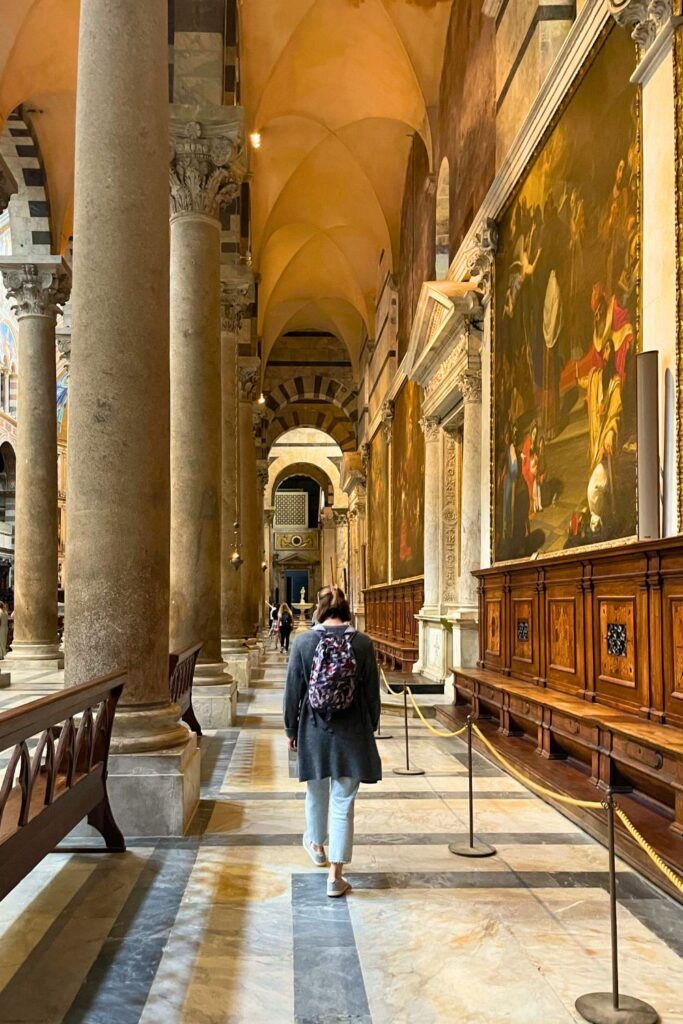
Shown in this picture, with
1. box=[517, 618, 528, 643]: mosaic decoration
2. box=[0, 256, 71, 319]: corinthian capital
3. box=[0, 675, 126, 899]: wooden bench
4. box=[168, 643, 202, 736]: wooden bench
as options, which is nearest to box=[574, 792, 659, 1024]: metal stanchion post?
box=[0, 675, 126, 899]: wooden bench

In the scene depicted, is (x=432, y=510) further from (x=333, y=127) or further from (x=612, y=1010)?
(x=612, y=1010)

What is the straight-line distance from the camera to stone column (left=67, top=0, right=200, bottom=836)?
5152 mm

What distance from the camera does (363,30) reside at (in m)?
16.4

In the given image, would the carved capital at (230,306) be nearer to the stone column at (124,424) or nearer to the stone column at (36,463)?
the stone column at (36,463)

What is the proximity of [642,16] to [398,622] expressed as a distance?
1540 cm

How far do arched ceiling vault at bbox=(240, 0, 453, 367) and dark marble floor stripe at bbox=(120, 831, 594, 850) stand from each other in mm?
13722

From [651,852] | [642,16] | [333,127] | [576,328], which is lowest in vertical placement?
[651,852]

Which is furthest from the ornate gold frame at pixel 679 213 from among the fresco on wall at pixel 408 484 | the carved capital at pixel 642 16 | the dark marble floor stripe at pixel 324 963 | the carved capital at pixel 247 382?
the carved capital at pixel 247 382

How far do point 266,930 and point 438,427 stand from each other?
1263 centimetres

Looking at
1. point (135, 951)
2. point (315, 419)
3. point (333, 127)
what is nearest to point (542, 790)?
point (135, 951)

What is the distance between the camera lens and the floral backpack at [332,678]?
4.39 meters

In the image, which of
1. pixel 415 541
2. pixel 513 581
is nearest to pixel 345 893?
pixel 513 581

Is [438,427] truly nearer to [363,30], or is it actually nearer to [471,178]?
[471,178]

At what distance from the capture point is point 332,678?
173 inches
